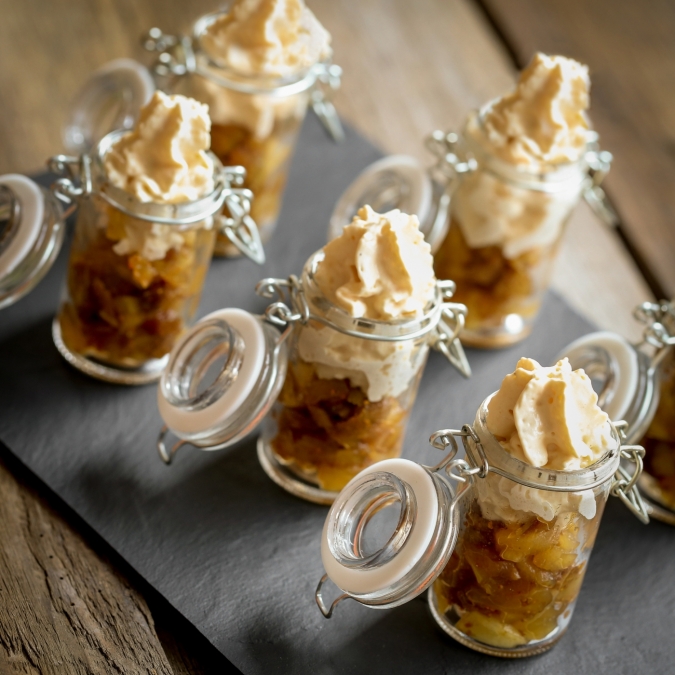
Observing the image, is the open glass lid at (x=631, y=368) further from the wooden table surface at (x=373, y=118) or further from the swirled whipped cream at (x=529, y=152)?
the wooden table surface at (x=373, y=118)

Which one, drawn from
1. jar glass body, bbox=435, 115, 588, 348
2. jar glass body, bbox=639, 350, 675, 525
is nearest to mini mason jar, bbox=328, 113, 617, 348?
jar glass body, bbox=435, 115, 588, 348

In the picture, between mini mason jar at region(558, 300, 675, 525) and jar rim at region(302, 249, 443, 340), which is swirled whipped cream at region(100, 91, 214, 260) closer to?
jar rim at region(302, 249, 443, 340)

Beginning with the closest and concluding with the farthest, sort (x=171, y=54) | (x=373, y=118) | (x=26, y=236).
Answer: (x=26, y=236), (x=171, y=54), (x=373, y=118)

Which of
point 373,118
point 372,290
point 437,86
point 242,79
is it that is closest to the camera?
point 372,290

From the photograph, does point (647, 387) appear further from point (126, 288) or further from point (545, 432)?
point (126, 288)

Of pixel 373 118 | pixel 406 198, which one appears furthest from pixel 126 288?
pixel 373 118

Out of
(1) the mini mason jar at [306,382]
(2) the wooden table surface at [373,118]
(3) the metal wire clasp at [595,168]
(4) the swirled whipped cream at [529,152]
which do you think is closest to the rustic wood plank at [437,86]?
(2) the wooden table surface at [373,118]
